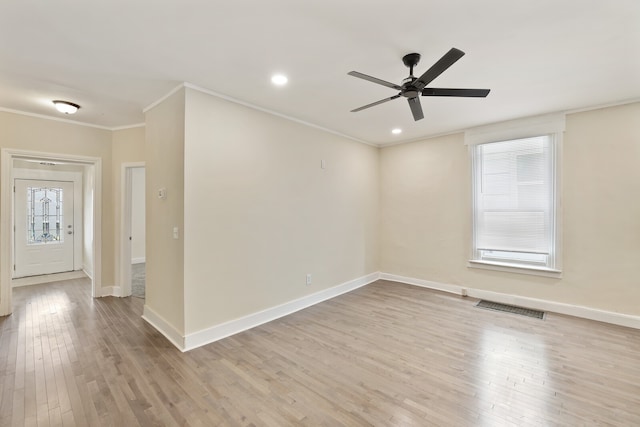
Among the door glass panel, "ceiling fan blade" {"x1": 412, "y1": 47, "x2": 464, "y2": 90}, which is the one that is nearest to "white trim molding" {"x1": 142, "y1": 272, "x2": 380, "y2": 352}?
"ceiling fan blade" {"x1": 412, "y1": 47, "x2": 464, "y2": 90}

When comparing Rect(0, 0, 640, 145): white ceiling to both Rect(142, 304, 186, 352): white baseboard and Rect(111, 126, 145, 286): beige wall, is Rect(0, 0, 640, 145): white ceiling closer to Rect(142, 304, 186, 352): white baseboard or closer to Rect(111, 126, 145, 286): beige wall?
Rect(111, 126, 145, 286): beige wall

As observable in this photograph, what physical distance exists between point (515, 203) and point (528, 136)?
0.97 m

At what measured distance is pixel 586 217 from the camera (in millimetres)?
3658

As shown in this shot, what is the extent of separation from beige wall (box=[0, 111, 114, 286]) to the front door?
7.77ft

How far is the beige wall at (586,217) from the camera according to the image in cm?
341

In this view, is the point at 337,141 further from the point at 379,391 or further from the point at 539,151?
the point at 379,391

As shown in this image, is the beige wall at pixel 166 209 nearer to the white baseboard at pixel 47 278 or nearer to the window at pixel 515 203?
the white baseboard at pixel 47 278

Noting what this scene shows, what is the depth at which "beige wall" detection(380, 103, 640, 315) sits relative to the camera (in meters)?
3.41

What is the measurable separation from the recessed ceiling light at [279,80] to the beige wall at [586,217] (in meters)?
3.18

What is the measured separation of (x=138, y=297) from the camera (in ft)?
14.9

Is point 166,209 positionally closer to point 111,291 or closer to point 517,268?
point 111,291

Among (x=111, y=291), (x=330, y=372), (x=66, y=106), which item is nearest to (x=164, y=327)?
(x=330, y=372)

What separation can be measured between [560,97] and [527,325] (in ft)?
9.01

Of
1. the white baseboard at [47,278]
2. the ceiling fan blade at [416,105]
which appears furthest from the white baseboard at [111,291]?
the ceiling fan blade at [416,105]
